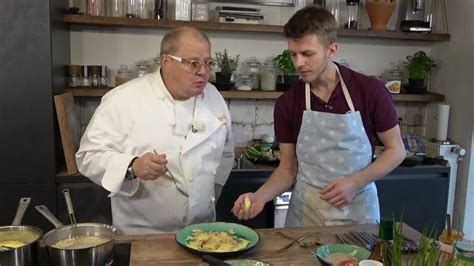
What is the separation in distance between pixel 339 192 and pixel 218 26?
1621 mm

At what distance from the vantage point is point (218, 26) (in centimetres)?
297

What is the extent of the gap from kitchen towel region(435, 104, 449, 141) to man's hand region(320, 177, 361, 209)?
1.78m

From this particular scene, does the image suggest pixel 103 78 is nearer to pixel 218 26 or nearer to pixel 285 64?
pixel 218 26

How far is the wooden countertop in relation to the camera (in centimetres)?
A: 139

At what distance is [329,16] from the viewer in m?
1.71

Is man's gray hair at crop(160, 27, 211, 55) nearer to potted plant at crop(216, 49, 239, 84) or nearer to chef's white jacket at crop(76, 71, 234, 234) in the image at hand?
chef's white jacket at crop(76, 71, 234, 234)

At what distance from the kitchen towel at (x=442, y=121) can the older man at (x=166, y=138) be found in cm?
199

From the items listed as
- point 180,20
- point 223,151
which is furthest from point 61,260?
point 180,20

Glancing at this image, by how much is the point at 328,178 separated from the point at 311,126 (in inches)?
8.5

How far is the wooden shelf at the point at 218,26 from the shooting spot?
→ 282 cm

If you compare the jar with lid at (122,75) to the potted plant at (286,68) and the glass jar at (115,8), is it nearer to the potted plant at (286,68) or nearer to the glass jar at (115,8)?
the glass jar at (115,8)

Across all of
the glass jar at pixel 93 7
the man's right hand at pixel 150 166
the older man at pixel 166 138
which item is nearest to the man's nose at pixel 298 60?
the older man at pixel 166 138

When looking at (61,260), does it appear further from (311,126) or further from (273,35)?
(273,35)

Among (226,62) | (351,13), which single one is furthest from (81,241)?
(351,13)
